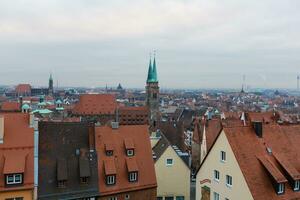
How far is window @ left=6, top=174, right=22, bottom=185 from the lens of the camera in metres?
30.0

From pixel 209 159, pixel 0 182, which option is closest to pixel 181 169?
pixel 209 159

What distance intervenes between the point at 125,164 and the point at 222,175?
9.25 metres

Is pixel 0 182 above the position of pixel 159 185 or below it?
above

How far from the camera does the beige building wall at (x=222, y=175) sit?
93.8 feet

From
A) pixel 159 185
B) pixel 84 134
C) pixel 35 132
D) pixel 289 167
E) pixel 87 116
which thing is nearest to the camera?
pixel 289 167

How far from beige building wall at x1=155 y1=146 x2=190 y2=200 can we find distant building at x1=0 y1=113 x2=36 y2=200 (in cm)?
1428

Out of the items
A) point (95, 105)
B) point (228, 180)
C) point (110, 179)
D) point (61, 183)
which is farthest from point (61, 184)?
point (95, 105)

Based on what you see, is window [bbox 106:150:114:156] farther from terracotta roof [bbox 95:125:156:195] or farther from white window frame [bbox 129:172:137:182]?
white window frame [bbox 129:172:137:182]

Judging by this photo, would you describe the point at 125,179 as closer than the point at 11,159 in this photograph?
No

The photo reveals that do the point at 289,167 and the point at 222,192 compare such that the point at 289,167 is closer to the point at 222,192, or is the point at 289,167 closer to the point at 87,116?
the point at 222,192

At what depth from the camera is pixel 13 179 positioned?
30172 mm

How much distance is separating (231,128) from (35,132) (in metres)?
17.0

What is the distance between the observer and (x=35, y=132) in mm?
33188

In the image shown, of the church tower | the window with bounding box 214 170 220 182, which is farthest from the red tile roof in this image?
the church tower
